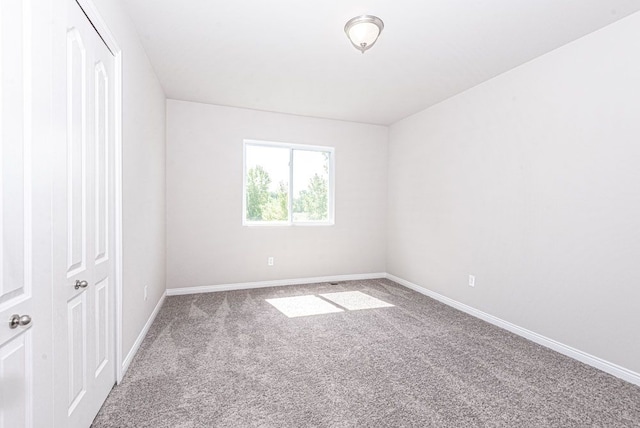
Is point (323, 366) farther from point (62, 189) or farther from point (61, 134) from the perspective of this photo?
point (61, 134)

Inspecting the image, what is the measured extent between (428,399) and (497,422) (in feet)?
1.24

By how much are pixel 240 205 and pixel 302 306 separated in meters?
1.70

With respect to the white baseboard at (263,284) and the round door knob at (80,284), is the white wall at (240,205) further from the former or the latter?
the round door knob at (80,284)

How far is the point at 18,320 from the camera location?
3.27 feet

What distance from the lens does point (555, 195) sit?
8.79 feet

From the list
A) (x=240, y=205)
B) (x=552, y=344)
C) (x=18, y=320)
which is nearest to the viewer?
(x=18, y=320)

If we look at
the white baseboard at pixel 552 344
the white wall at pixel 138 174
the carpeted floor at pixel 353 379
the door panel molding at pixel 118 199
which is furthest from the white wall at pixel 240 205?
the door panel molding at pixel 118 199

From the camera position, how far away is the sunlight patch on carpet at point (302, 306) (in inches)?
138

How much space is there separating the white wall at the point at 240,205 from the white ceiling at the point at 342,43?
22.6 inches

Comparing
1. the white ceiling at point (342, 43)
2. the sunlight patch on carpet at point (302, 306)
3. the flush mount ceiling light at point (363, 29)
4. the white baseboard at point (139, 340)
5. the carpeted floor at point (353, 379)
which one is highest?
the white ceiling at point (342, 43)

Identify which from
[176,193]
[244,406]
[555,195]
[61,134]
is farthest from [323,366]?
[176,193]

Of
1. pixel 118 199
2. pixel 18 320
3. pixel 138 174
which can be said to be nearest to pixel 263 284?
pixel 138 174

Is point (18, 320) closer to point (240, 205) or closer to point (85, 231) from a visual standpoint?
point (85, 231)

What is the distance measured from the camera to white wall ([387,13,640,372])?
88.4 inches
